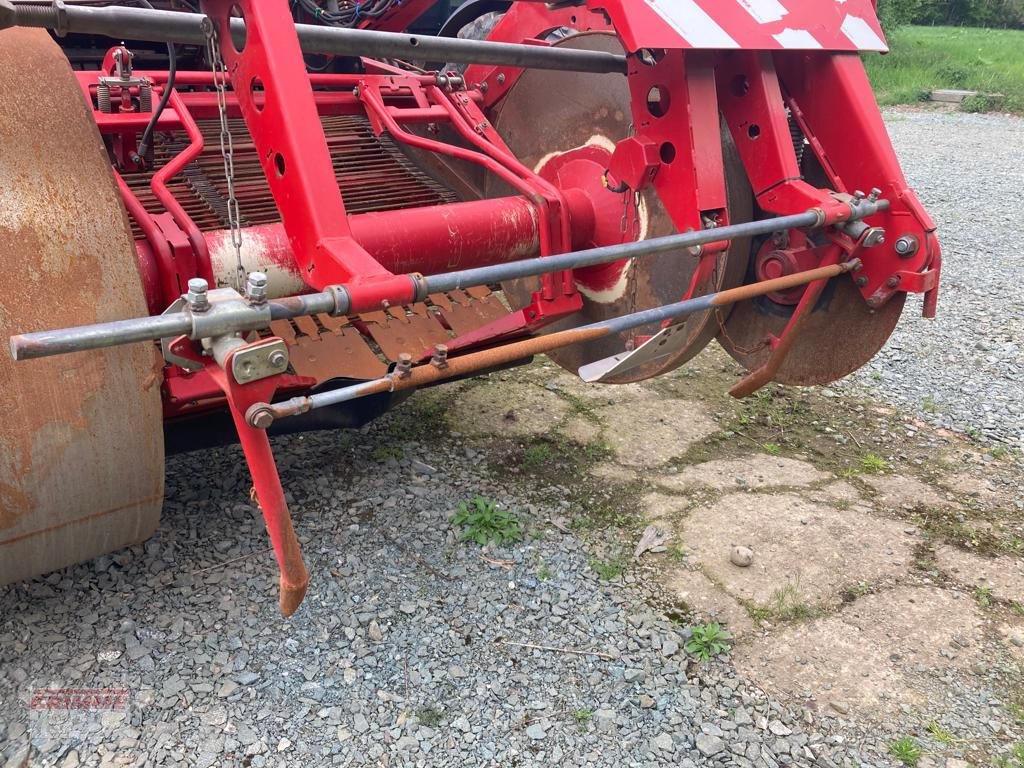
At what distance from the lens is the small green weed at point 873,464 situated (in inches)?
116

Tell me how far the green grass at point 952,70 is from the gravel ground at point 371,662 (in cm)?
1332

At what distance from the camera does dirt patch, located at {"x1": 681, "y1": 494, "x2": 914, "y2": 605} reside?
2312 millimetres

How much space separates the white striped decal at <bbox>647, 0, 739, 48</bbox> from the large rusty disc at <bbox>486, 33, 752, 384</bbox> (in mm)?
348

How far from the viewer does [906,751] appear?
1.79m

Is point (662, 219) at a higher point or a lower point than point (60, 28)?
lower

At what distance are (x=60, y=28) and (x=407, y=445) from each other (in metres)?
1.69

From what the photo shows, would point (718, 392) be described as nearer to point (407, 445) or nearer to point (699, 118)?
point (407, 445)

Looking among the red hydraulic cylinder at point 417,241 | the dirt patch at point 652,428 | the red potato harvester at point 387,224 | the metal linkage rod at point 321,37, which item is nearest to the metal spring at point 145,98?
the red potato harvester at point 387,224

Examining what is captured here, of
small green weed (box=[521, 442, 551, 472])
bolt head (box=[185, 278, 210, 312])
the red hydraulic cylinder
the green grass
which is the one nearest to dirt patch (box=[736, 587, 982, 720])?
small green weed (box=[521, 442, 551, 472])

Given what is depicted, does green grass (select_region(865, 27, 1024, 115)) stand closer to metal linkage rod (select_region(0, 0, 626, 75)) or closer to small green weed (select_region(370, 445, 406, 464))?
metal linkage rod (select_region(0, 0, 626, 75))

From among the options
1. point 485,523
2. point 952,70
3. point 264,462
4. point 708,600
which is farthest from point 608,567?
point 952,70

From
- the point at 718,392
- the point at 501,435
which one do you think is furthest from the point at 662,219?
the point at 718,392

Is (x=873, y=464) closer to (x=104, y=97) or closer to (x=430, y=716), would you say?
(x=430, y=716)

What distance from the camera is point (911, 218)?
88.9 inches
